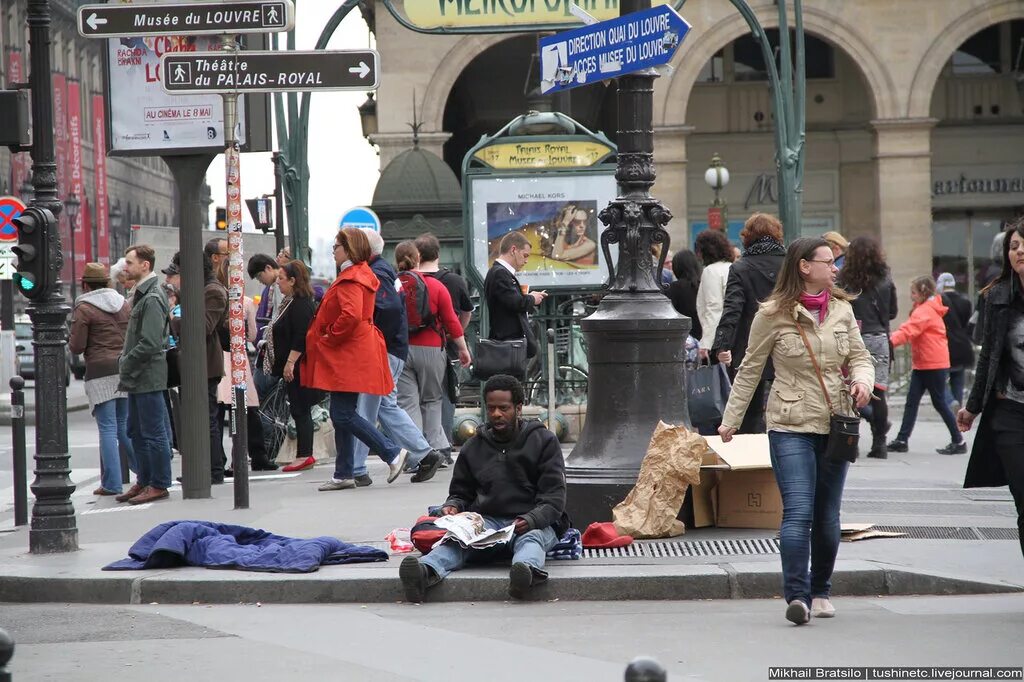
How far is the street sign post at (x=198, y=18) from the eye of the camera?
394 inches

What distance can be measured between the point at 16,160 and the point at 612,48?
158 ft

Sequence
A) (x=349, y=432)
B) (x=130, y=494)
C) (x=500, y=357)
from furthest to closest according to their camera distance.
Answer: (x=500, y=357), (x=130, y=494), (x=349, y=432)

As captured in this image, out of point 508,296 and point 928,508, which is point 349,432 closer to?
point 508,296

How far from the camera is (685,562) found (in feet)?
26.5

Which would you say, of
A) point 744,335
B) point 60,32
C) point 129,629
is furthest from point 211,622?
point 60,32

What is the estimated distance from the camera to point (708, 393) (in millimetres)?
10766

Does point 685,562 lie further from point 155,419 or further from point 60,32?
point 60,32

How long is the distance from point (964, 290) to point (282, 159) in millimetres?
21486

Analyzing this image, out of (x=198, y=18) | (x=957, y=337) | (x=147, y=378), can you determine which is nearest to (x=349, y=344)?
(x=147, y=378)

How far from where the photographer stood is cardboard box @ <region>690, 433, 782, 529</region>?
902 centimetres

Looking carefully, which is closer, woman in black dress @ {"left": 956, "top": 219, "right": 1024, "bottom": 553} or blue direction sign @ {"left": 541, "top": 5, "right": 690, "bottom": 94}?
woman in black dress @ {"left": 956, "top": 219, "right": 1024, "bottom": 553}

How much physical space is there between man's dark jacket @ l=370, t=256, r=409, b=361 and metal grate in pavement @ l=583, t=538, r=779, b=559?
403 cm

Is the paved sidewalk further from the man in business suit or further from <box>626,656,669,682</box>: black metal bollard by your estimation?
<box>626,656,669,682</box>: black metal bollard

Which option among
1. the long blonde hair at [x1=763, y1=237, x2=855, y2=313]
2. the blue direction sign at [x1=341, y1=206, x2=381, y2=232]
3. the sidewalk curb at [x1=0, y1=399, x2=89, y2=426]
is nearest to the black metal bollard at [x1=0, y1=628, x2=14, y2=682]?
the long blonde hair at [x1=763, y1=237, x2=855, y2=313]
